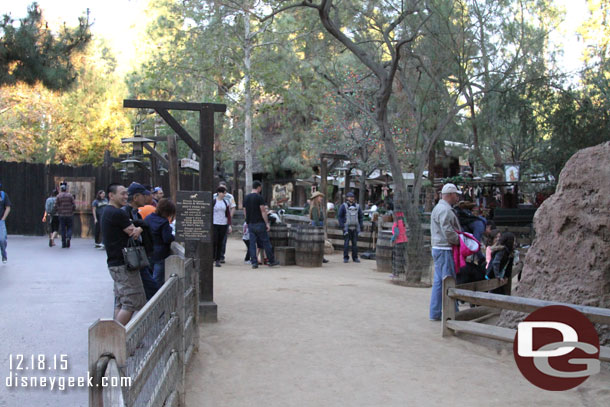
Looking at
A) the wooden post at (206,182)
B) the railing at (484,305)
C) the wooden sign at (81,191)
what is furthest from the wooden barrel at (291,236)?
the wooden sign at (81,191)

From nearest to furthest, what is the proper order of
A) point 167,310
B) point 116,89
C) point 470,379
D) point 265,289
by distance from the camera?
1. point 167,310
2. point 470,379
3. point 265,289
4. point 116,89

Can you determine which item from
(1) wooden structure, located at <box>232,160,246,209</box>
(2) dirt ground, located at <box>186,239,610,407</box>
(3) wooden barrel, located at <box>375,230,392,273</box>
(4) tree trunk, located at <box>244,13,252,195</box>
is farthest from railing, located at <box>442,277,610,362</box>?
(1) wooden structure, located at <box>232,160,246,209</box>

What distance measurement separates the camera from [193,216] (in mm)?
7152

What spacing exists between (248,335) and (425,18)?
26.0 ft

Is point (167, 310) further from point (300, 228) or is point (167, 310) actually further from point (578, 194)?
point (300, 228)

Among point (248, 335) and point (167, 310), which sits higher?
point (167, 310)

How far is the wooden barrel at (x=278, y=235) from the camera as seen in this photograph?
1484 cm

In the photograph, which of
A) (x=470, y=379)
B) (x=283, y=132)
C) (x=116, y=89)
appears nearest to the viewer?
(x=470, y=379)

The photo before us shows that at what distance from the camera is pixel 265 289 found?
10.6m

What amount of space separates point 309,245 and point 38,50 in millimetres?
7140

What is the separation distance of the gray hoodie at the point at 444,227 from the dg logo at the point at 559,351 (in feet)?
6.19

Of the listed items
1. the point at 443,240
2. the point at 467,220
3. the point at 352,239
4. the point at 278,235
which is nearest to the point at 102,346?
the point at 443,240

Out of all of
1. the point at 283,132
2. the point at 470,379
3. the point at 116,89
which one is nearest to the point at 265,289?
the point at 470,379

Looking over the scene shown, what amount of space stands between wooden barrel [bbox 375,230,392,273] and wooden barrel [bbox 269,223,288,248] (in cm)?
243
